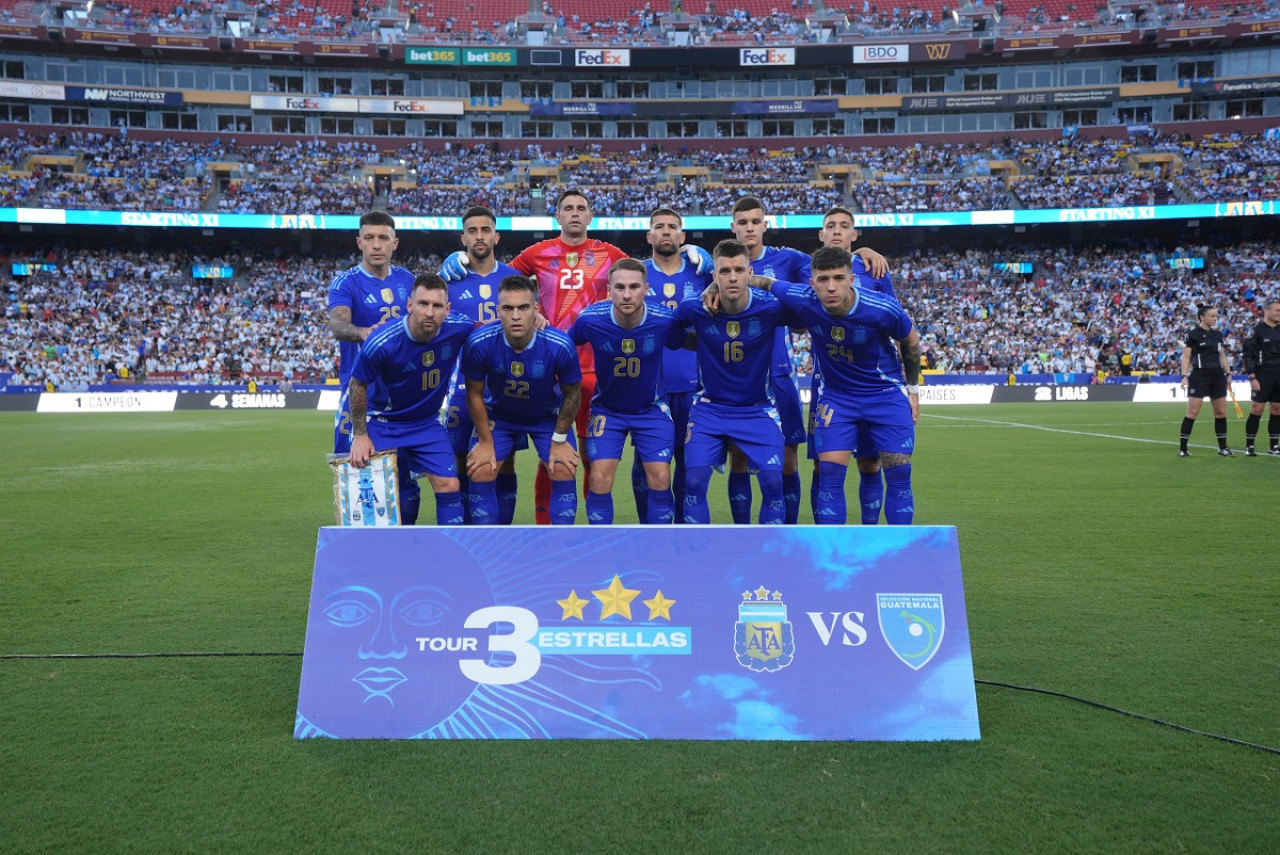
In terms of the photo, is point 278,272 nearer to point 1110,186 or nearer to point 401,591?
point 1110,186

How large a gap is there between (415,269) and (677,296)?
3944cm

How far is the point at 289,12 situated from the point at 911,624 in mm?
Result: 58753

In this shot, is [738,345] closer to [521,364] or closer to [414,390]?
[521,364]

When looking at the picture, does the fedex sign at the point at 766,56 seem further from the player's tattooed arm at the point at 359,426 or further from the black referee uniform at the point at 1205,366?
the player's tattooed arm at the point at 359,426

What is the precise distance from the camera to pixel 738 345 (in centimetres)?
612

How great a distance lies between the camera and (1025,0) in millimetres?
55562

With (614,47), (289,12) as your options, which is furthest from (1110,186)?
(289,12)

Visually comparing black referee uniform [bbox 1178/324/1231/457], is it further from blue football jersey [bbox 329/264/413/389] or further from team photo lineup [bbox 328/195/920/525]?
blue football jersey [bbox 329/264/413/389]

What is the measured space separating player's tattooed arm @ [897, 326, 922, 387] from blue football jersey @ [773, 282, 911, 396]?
5cm

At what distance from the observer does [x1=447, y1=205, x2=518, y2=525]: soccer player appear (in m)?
6.71

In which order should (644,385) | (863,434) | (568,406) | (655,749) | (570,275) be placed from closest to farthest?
1. (655,749)
2. (568,406)
3. (644,385)
4. (863,434)
5. (570,275)

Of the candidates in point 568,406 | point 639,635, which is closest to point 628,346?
point 568,406

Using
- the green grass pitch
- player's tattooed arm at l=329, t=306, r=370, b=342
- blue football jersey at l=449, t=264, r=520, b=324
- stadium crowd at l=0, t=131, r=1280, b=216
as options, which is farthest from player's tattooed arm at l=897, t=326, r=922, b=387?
stadium crowd at l=0, t=131, r=1280, b=216

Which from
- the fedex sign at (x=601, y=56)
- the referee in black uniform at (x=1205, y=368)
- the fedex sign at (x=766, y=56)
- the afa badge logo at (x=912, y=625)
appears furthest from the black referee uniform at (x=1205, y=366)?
the fedex sign at (x=601, y=56)
